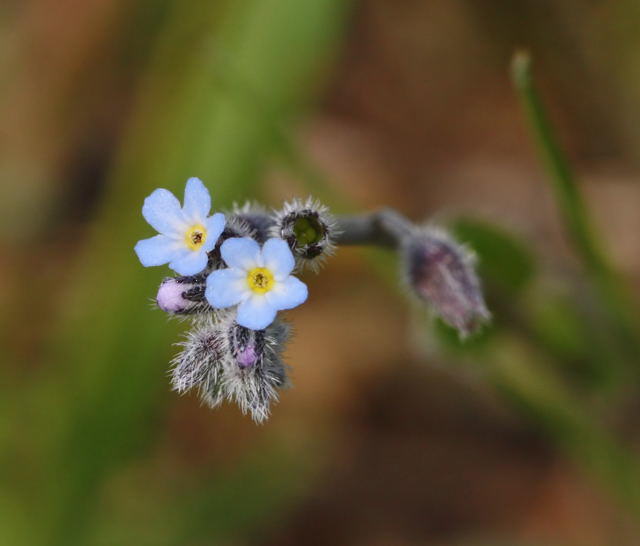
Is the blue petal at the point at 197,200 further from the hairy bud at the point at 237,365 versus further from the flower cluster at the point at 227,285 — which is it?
the hairy bud at the point at 237,365

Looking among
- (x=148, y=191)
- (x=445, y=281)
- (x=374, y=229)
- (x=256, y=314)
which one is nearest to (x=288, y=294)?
(x=256, y=314)

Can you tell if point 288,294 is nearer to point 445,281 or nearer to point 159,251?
point 159,251

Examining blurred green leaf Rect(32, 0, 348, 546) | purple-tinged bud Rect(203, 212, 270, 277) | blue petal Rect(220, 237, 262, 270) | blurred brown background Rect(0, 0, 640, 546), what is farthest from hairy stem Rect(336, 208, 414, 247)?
blurred green leaf Rect(32, 0, 348, 546)

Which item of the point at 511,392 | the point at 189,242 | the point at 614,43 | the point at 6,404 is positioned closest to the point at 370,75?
the point at 614,43

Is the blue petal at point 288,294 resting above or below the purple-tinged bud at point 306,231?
below

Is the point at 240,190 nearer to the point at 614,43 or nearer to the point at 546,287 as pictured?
the point at 546,287

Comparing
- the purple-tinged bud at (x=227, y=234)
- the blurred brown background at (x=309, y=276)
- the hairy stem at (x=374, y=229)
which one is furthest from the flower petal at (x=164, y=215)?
the blurred brown background at (x=309, y=276)
